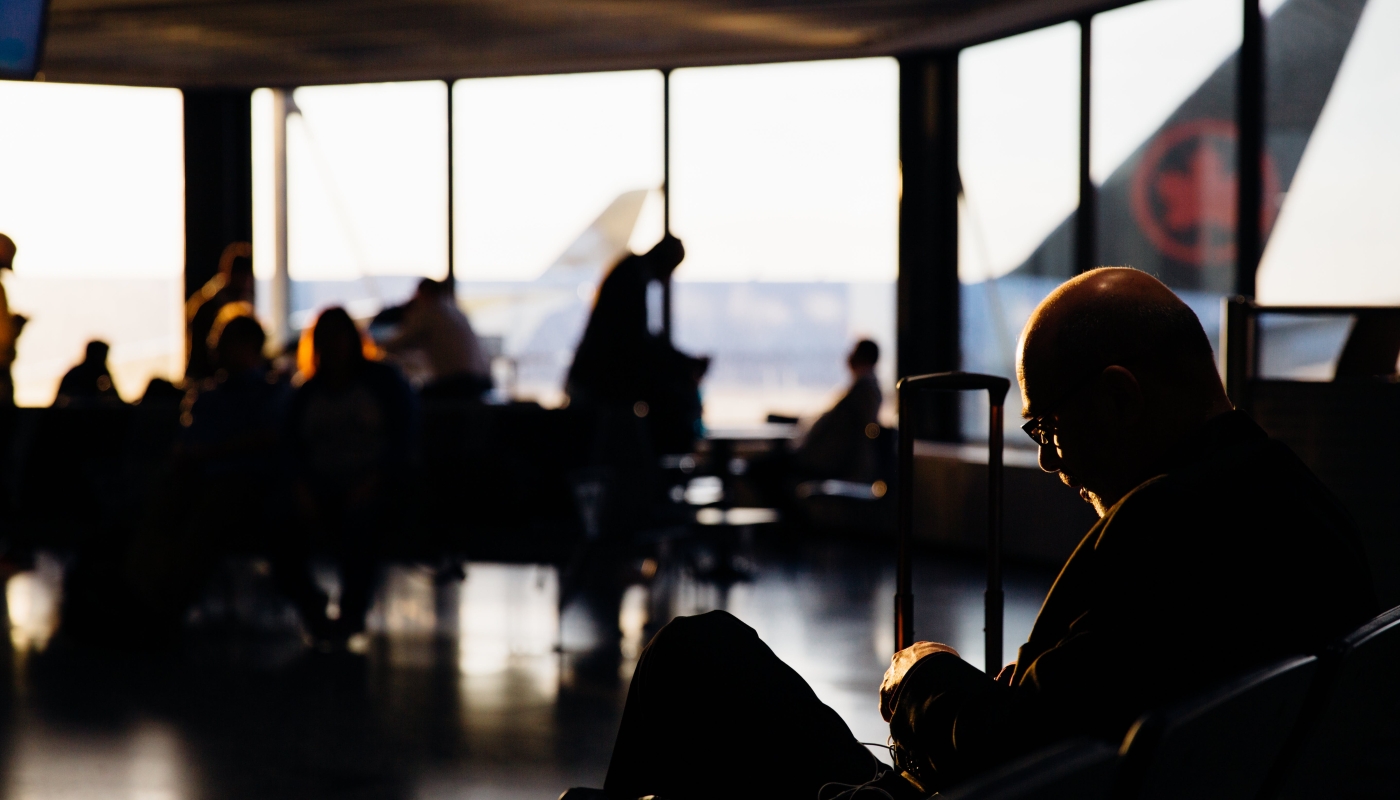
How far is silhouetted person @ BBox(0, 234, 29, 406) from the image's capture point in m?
5.77

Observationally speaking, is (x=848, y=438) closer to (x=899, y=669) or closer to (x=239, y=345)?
(x=239, y=345)

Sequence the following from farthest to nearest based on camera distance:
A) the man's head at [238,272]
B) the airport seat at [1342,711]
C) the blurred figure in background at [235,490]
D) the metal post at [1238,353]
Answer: the man's head at [238,272] < the blurred figure in background at [235,490] < the metal post at [1238,353] < the airport seat at [1342,711]

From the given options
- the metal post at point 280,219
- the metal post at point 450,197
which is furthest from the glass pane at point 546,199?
the metal post at point 280,219

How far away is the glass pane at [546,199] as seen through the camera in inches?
349

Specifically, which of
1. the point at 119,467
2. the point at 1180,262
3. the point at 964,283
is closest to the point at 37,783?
the point at 119,467

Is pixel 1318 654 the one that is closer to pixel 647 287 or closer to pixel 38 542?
pixel 647 287

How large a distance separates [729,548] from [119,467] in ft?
9.30

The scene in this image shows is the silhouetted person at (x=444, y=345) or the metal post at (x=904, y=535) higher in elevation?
the silhouetted person at (x=444, y=345)

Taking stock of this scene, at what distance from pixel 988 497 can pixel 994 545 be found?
12cm

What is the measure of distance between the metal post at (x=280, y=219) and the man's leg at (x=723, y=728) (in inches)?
329

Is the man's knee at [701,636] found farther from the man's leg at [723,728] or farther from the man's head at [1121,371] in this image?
the man's head at [1121,371]

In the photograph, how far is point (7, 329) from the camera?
6109mm

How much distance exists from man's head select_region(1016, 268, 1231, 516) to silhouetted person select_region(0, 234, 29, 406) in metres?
5.47

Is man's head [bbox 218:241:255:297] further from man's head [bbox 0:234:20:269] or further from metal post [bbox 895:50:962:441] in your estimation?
metal post [bbox 895:50:962:441]
